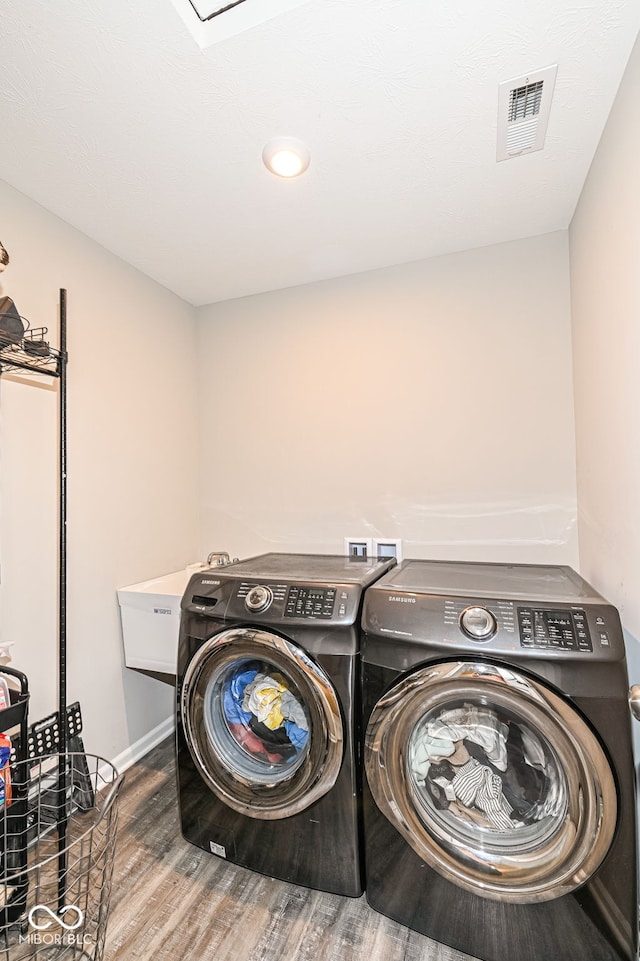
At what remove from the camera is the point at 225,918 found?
1.33 meters

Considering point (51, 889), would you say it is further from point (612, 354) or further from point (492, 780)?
point (612, 354)

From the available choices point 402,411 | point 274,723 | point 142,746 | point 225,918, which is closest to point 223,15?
point 402,411

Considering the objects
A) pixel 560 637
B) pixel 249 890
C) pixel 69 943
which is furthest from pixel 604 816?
pixel 69 943

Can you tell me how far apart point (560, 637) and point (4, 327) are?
1843 mm

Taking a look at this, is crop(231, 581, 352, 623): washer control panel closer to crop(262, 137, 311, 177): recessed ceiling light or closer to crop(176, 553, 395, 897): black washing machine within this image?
crop(176, 553, 395, 897): black washing machine

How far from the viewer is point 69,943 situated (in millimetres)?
1209

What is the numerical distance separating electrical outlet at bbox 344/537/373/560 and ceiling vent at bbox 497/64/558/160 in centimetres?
170

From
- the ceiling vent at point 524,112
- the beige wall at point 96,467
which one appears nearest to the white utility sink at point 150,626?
the beige wall at point 96,467

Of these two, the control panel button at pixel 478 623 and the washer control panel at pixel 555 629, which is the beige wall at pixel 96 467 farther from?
the washer control panel at pixel 555 629

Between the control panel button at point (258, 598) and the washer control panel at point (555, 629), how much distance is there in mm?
780

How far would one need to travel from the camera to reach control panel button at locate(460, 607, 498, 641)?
1.17 m

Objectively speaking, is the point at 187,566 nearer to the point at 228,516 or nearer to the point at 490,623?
the point at 228,516

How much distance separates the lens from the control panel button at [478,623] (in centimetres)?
117

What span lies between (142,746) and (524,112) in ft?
10.0
